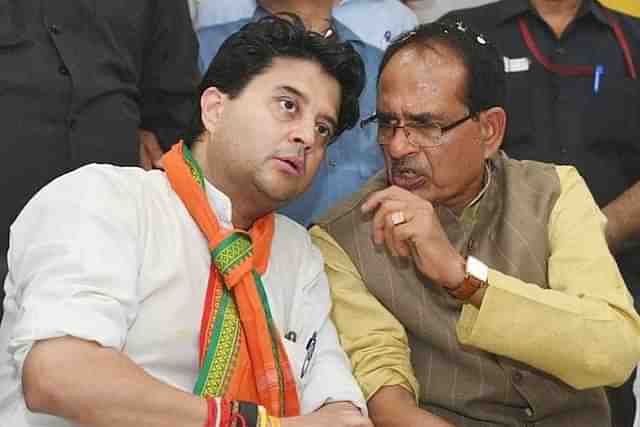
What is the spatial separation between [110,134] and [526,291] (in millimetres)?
1114

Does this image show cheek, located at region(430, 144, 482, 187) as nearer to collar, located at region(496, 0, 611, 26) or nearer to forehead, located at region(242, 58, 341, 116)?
forehead, located at region(242, 58, 341, 116)

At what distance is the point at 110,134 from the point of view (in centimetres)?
287

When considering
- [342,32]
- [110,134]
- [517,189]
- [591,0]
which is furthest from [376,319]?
[591,0]

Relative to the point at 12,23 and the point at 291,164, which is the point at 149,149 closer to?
the point at 12,23

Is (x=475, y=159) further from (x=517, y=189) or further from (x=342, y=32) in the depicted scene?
(x=342, y=32)

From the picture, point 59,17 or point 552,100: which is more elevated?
point 59,17

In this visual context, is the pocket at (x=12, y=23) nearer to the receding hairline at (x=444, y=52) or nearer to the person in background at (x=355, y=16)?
the person in background at (x=355, y=16)

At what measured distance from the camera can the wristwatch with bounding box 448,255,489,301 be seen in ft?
8.10

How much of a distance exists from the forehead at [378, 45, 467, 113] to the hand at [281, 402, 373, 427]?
28.7 inches

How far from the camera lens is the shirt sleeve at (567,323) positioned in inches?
96.2

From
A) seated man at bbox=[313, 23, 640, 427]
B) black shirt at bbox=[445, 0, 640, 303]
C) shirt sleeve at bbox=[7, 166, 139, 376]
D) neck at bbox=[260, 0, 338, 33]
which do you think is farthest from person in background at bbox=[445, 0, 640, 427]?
shirt sleeve at bbox=[7, 166, 139, 376]

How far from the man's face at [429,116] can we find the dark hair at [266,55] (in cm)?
13

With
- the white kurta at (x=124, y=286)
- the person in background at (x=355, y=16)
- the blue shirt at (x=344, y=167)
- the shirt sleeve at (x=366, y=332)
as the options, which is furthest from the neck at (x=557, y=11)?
the white kurta at (x=124, y=286)

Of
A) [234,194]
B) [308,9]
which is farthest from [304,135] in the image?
[308,9]
